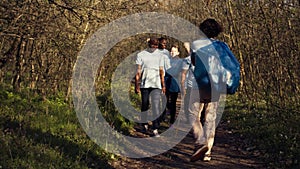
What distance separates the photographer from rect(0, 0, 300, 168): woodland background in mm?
6000

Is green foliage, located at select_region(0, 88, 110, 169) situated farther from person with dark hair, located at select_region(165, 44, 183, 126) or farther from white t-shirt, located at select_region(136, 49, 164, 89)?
person with dark hair, located at select_region(165, 44, 183, 126)

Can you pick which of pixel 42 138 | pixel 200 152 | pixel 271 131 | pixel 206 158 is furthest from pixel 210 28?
pixel 271 131

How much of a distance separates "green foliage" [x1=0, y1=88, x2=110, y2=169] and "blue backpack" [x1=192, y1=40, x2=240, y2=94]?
1666 millimetres

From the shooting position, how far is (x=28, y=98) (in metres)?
8.66

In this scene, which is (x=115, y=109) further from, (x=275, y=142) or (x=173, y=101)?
(x=275, y=142)

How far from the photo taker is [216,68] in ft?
18.9

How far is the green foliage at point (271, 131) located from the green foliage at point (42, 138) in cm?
247

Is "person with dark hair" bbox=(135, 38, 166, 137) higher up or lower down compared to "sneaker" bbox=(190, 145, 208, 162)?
higher up

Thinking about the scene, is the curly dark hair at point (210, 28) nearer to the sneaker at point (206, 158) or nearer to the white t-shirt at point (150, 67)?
the sneaker at point (206, 158)

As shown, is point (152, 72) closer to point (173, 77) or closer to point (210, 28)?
point (173, 77)

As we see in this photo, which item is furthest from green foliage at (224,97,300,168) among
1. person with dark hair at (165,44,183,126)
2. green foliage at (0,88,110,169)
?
green foliage at (0,88,110,169)

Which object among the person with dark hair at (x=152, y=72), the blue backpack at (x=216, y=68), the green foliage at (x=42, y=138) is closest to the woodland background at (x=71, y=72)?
the green foliage at (x=42, y=138)

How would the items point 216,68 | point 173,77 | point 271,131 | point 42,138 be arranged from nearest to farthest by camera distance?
point 216,68
point 42,138
point 271,131
point 173,77

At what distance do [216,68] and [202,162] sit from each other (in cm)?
146
